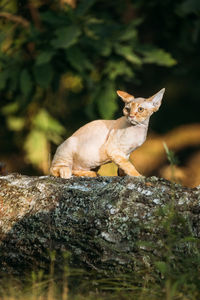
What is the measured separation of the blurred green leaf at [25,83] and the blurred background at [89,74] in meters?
0.02

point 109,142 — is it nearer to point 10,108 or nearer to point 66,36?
point 66,36

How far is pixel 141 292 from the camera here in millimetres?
3234

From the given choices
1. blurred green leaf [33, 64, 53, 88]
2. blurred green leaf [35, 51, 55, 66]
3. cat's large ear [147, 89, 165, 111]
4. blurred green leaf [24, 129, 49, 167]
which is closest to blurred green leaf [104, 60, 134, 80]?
blurred green leaf [33, 64, 53, 88]

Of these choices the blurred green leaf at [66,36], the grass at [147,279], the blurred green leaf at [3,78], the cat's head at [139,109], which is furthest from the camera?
the blurred green leaf at [3,78]

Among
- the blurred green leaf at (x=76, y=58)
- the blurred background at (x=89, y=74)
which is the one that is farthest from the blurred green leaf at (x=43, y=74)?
the blurred green leaf at (x=76, y=58)

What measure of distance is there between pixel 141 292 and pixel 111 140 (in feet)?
5.01

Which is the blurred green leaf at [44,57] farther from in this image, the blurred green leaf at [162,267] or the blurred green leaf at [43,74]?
the blurred green leaf at [162,267]

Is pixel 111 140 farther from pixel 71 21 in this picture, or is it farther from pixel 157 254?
pixel 71 21

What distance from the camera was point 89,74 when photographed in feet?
27.3

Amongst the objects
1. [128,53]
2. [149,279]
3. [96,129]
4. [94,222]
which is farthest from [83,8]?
[149,279]

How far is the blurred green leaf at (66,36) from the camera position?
6203mm

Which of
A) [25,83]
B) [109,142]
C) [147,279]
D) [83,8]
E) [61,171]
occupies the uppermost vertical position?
[83,8]

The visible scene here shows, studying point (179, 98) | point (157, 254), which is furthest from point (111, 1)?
point (157, 254)

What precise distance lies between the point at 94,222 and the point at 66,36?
3.39 m
